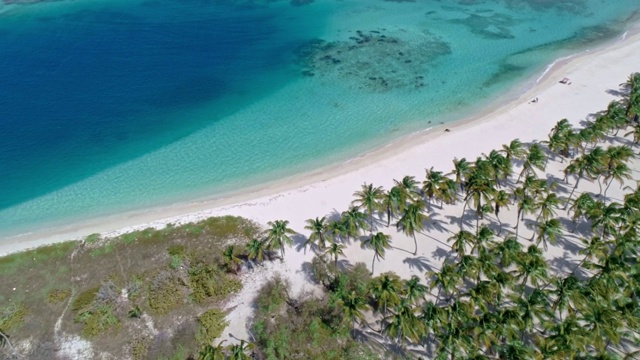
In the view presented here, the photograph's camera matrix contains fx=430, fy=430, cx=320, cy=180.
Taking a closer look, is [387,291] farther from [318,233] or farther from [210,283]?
[210,283]

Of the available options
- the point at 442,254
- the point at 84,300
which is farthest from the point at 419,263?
the point at 84,300

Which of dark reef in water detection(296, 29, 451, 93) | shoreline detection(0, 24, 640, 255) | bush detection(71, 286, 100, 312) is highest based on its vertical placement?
dark reef in water detection(296, 29, 451, 93)

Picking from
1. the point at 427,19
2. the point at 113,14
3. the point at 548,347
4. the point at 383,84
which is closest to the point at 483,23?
the point at 427,19

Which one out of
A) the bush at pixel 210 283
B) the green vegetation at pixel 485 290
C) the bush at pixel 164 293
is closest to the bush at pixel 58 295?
the bush at pixel 164 293

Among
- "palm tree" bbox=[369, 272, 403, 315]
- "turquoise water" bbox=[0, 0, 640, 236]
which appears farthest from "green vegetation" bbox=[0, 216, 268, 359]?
"palm tree" bbox=[369, 272, 403, 315]

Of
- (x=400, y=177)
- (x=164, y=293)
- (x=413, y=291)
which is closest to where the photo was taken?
(x=413, y=291)

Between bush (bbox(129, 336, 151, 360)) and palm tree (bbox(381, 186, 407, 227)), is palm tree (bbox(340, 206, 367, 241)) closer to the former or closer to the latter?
palm tree (bbox(381, 186, 407, 227))
